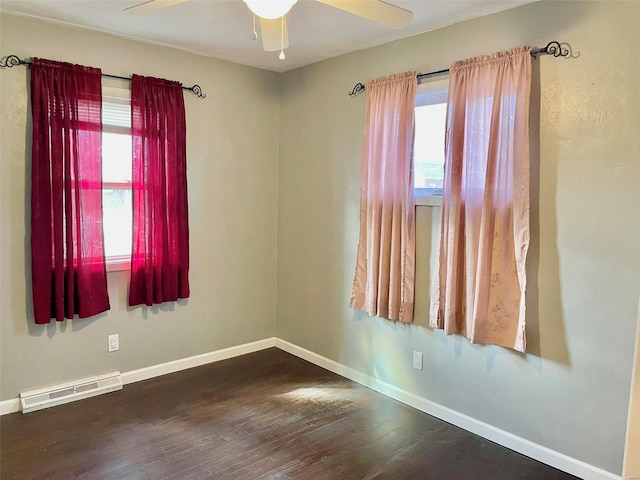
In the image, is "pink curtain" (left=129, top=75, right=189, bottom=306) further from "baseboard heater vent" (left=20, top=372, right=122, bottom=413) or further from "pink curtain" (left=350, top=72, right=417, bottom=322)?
"pink curtain" (left=350, top=72, right=417, bottom=322)

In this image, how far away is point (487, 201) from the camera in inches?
103

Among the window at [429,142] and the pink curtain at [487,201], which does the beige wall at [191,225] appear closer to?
the window at [429,142]

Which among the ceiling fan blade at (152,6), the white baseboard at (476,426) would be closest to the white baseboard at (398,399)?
the white baseboard at (476,426)

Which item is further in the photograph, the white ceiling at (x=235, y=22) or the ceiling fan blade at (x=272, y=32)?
the white ceiling at (x=235, y=22)

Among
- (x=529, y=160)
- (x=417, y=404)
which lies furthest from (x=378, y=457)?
(x=529, y=160)

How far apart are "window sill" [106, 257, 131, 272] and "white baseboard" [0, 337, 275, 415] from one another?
2.63ft

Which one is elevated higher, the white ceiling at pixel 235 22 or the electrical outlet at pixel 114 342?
the white ceiling at pixel 235 22

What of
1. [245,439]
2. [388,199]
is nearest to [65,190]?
[245,439]

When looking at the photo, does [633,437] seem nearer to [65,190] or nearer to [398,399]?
[398,399]

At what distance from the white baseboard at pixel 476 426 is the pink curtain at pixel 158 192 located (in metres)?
1.43

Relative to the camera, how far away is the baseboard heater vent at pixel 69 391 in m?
2.99

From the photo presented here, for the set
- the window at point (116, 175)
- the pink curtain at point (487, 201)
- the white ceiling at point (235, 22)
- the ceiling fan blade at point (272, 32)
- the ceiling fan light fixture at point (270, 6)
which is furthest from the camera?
the window at point (116, 175)

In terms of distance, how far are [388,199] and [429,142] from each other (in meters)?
0.46

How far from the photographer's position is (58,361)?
3158mm
